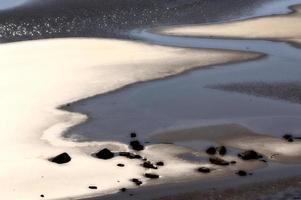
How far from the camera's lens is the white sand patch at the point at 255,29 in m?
28.7

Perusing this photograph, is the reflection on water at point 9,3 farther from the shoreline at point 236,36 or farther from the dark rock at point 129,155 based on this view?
the dark rock at point 129,155

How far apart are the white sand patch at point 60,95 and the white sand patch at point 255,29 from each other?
399 centimetres

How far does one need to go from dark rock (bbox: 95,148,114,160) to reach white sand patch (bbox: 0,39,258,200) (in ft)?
0.65

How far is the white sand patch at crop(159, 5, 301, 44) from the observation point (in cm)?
2867

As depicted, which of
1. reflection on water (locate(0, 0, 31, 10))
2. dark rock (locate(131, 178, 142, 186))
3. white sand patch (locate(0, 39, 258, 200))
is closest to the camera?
dark rock (locate(131, 178, 142, 186))

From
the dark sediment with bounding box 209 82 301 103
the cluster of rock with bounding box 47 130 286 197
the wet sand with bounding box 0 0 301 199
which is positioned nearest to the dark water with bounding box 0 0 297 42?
the wet sand with bounding box 0 0 301 199

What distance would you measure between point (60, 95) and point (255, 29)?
1354cm

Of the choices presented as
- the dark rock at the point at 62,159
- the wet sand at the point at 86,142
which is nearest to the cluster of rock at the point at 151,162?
the dark rock at the point at 62,159

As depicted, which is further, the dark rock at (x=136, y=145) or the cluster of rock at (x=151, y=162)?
the dark rock at (x=136, y=145)

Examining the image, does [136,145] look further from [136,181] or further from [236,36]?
[236,36]

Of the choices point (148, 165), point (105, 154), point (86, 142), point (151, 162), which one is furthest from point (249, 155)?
point (86, 142)

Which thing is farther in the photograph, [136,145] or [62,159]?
[136,145]

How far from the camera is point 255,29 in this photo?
1179 inches

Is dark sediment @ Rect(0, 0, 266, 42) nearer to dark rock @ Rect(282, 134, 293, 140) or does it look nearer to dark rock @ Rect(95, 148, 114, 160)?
dark rock @ Rect(282, 134, 293, 140)
